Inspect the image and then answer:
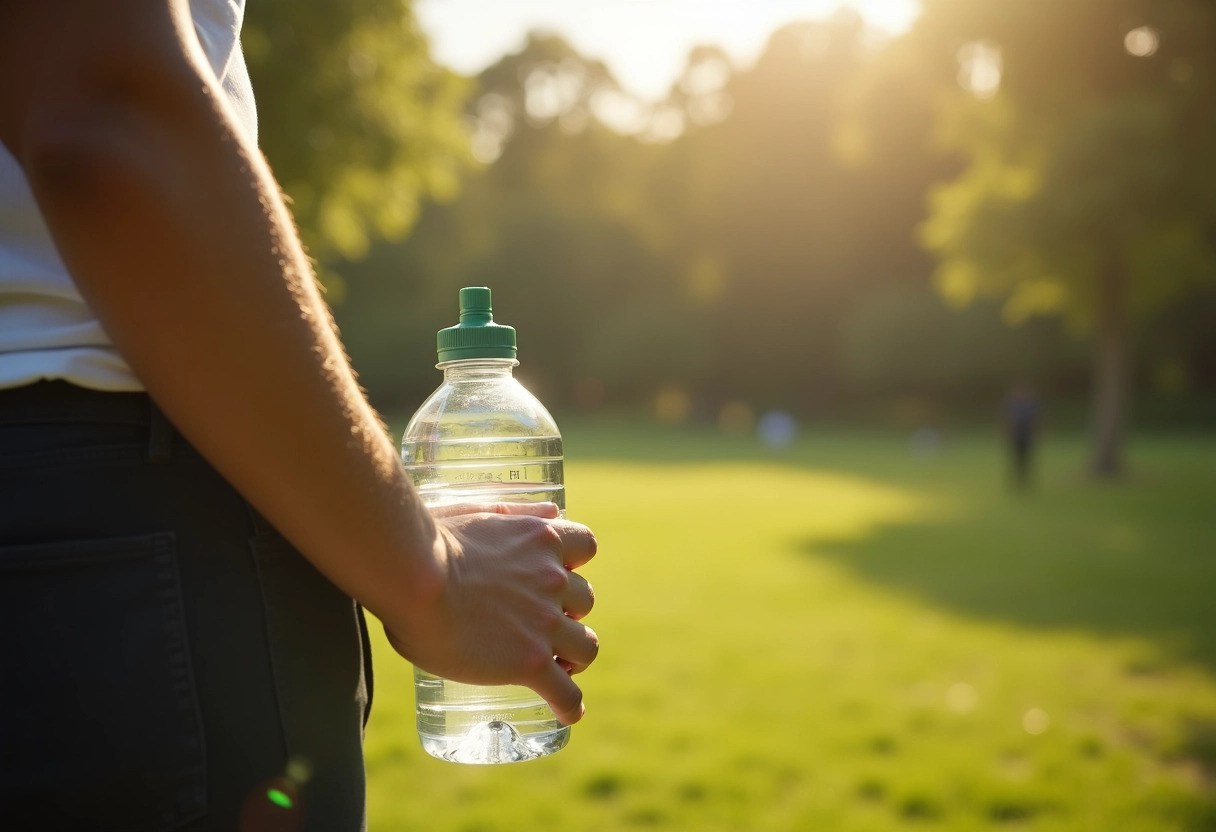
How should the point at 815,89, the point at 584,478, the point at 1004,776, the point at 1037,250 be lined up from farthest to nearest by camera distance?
the point at 815,89, the point at 584,478, the point at 1037,250, the point at 1004,776

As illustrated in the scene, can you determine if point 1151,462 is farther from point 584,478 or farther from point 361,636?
point 361,636

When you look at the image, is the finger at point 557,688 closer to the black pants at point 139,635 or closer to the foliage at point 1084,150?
the black pants at point 139,635

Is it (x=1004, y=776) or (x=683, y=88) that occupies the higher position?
(x=683, y=88)

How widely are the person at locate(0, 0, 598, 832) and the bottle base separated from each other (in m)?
0.71

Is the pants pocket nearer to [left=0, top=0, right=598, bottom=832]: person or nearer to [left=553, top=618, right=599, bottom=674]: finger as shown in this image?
[left=0, top=0, right=598, bottom=832]: person

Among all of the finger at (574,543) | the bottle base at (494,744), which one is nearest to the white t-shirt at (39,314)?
the finger at (574,543)

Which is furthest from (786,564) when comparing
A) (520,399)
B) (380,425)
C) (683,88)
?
(683,88)

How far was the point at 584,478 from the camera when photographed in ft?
76.0

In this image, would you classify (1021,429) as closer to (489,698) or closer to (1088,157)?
(1088,157)

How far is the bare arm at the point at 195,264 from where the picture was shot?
3.60 ft

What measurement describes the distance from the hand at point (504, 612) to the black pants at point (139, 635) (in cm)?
15

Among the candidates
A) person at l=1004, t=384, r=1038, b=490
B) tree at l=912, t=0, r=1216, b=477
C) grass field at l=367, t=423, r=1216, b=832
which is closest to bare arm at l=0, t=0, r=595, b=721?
grass field at l=367, t=423, r=1216, b=832

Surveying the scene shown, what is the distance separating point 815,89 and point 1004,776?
138ft

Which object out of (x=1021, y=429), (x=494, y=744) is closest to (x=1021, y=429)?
(x=1021, y=429)
